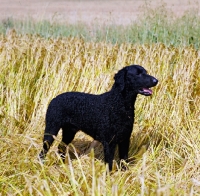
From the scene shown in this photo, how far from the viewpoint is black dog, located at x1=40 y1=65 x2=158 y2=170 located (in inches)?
132

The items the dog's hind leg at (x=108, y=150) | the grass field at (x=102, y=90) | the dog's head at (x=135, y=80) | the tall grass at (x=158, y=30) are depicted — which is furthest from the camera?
the tall grass at (x=158, y=30)

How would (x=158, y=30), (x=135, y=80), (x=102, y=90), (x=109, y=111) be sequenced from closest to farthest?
(x=135, y=80)
(x=109, y=111)
(x=102, y=90)
(x=158, y=30)

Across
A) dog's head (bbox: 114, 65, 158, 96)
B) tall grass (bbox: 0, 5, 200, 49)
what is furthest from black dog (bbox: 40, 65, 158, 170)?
tall grass (bbox: 0, 5, 200, 49)

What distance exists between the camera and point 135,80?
131 inches

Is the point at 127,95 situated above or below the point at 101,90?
above

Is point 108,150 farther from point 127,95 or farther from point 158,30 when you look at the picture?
point 158,30

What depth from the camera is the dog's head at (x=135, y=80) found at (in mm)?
3297

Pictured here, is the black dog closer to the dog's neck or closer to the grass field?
the dog's neck

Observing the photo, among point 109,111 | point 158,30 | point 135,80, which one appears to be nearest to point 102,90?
point 109,111

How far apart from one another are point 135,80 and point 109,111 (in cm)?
34

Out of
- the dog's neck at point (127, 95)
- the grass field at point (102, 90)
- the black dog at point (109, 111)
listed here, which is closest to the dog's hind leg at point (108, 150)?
the black dog at point (109, 111)

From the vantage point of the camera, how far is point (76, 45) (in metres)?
5.45

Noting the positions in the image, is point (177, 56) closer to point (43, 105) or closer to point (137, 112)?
point (137, 112)

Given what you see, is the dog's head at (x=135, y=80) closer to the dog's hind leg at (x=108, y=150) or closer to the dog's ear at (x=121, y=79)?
the dog's ear at (x=121, y=79)
